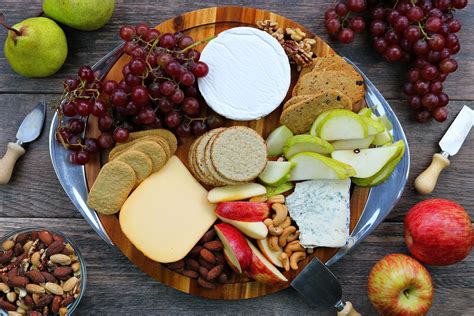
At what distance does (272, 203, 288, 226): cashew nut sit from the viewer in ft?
4.99

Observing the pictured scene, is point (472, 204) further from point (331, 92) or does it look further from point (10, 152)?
point (10, 152)

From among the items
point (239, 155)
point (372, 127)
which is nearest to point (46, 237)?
point (239, 155)

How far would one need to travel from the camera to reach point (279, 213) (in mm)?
1527

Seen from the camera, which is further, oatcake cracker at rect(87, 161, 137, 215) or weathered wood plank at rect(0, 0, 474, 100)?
weathered wood plank at rect(0, 0, 474, 100)

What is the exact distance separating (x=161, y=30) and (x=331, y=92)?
1.57ft

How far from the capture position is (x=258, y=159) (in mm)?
1524

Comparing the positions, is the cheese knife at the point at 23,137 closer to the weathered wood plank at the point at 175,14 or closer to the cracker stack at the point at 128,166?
the weathered wood plank at the point at 175,14

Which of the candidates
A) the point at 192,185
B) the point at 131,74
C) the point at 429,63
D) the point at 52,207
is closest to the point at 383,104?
the point at 429,63

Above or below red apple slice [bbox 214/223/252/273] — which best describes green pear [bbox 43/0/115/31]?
above

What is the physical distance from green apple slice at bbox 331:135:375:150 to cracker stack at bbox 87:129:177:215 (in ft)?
1.41

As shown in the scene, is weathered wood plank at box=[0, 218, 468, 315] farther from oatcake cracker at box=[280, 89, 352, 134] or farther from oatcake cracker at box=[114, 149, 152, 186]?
oatcake cracker at box=[280, 89, 352, 134]

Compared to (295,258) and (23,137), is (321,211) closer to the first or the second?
(295,258)

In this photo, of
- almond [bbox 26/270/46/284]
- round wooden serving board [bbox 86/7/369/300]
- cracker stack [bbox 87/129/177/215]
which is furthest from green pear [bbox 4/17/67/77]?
almond [bbox 26/270/46/284]

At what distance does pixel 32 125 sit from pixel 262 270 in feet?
2.41
